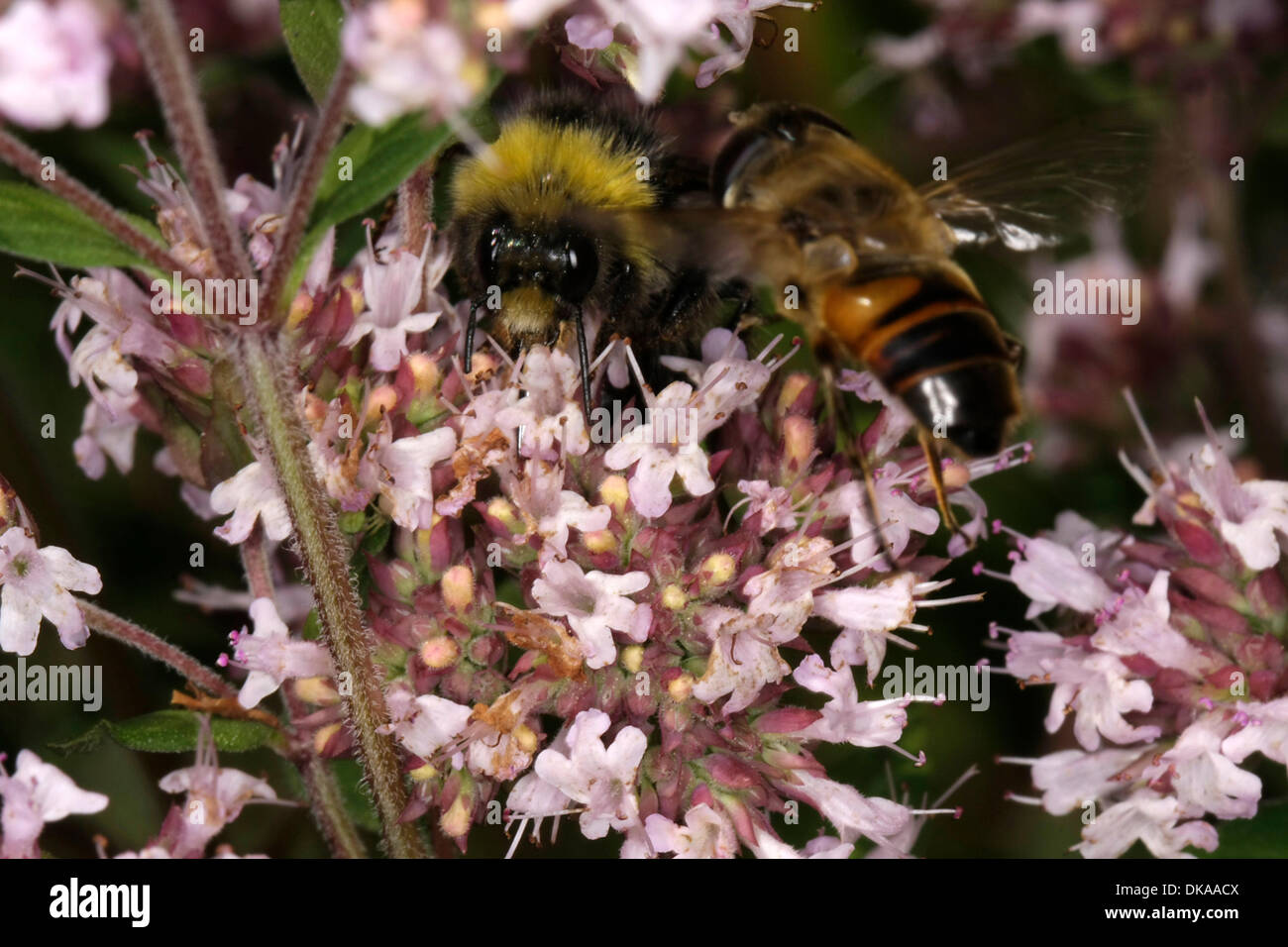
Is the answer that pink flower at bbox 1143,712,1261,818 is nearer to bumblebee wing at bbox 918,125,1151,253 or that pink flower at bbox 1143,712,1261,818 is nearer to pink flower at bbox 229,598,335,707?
bumblebee wing at bbox 918,125,1151,253

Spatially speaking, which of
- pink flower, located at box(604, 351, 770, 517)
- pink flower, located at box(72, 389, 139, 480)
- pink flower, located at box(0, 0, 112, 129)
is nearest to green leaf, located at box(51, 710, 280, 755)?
pink flower, located at box(72, 389, 139, 480)

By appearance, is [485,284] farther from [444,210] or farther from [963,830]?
[963,830]

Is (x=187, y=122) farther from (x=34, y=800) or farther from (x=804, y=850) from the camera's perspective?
(x=804, y=850)

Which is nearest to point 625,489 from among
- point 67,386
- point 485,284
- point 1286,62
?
point 485,284

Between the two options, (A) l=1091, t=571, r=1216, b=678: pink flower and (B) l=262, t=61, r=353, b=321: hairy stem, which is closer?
(B) l=262, t=61, r=353, b=321: hairy stem

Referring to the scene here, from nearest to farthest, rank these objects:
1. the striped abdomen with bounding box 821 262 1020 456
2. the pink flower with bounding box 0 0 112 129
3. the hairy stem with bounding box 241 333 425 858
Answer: the pink flower with bounding box 0 0 112 129 < the hairy stem with bounding box 241 333 425 858 < the striped abdomen with bounding box 821 262 1020 456

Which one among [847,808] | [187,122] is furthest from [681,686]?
[187,122]
